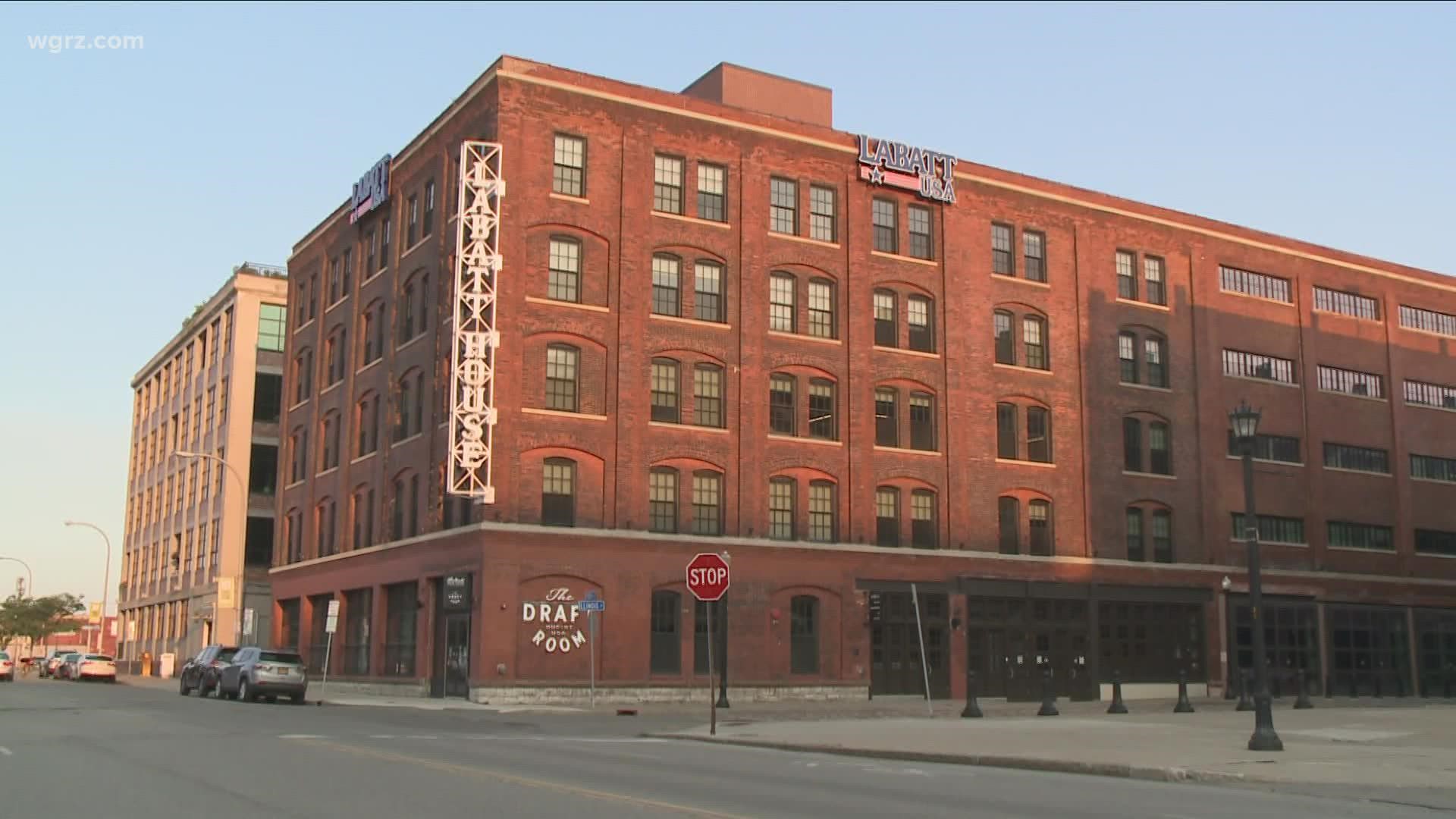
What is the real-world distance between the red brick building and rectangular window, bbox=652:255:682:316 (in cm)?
11

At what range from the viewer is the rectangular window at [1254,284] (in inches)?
2263

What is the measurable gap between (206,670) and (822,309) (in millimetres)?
23223

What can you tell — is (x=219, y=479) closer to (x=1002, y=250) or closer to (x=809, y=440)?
(x=809, y=440)

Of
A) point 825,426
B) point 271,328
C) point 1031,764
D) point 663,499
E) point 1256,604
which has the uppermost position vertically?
point 271,328

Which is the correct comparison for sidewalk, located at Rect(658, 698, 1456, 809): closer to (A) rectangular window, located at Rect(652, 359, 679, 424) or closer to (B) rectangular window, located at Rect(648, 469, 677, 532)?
(B) rectangular window, located at Rect(648, 469, 677, 532)

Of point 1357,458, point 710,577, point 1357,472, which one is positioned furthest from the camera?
point 1357,458

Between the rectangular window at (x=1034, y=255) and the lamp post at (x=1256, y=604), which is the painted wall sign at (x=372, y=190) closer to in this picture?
A: the rectangular window at (x=1034, y=255)

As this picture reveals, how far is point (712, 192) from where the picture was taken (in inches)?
1841

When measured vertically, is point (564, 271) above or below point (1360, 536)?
above

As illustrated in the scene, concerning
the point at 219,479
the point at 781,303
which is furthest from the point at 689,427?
the point at 219,479

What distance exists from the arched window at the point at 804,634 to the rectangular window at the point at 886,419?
639 centimetres

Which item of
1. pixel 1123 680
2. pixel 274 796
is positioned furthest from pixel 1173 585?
pixel 274 796

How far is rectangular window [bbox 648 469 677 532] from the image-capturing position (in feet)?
145

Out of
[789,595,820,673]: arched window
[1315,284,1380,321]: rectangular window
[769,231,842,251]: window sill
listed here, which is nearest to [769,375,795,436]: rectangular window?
[769,231,842,251]: window sill
